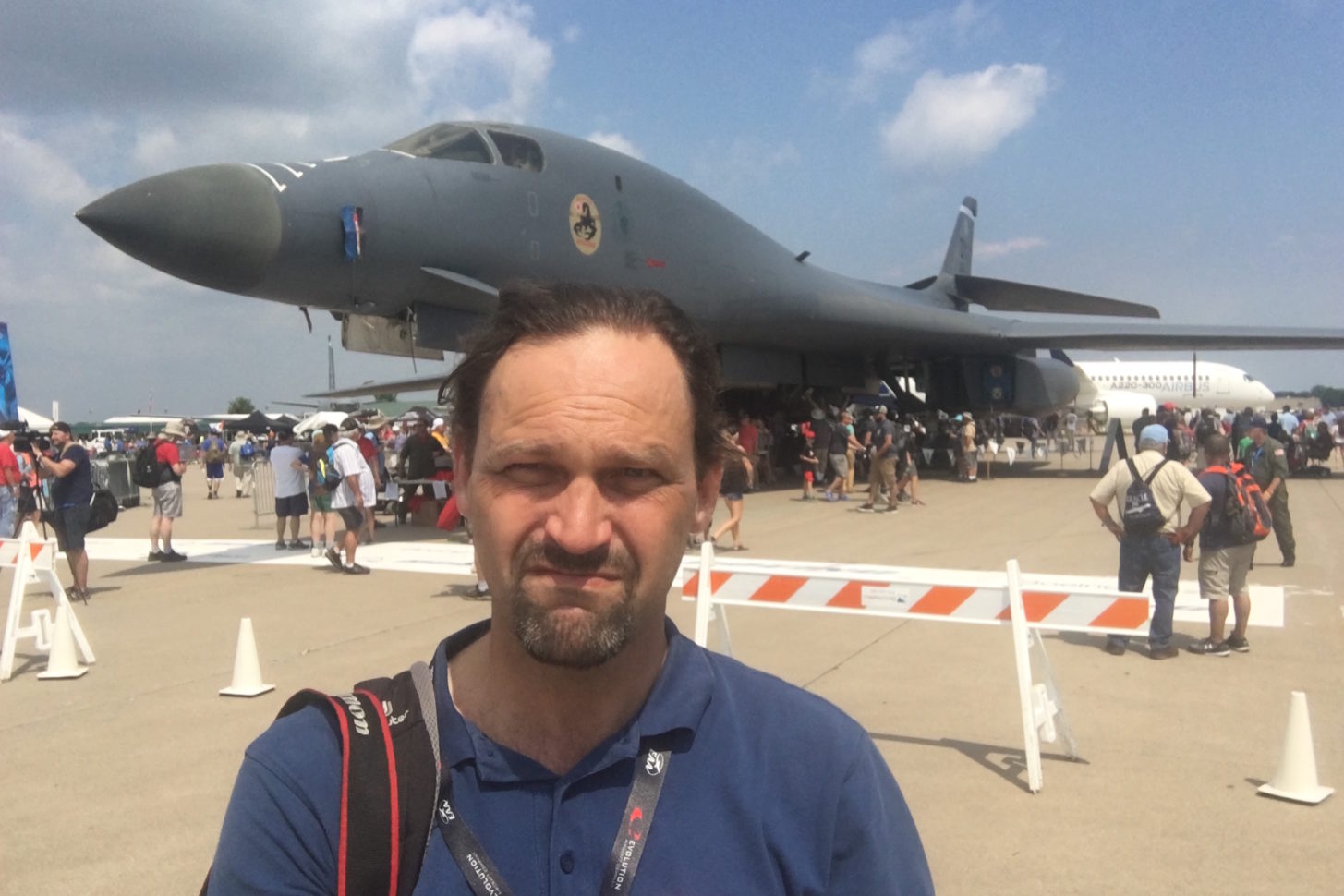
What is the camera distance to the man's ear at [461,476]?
1580 millimetres

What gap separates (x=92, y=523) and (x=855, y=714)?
734 cm

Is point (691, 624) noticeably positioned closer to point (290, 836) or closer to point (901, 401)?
point (290, 836)

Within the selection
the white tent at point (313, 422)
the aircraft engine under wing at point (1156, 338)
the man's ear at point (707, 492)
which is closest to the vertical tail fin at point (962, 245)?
the aircraft engine under wing at point (1156, 338)

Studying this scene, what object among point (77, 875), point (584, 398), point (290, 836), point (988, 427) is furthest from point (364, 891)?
point (988, 427)

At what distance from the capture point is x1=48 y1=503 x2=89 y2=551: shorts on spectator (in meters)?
8.80

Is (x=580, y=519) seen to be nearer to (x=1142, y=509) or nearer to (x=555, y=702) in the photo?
(x=555, y=702)

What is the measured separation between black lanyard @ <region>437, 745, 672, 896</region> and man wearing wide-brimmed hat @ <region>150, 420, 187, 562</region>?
35.7 ft

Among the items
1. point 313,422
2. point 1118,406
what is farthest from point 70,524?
point 1118,406

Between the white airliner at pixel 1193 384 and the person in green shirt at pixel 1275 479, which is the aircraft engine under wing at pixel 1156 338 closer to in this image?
the person in green shirt at pixel 1275 479

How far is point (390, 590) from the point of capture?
9.20 metres

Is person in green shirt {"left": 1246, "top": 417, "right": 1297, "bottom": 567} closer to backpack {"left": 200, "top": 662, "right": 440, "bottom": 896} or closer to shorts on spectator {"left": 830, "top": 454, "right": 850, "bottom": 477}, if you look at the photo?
shorts on spectator {"left": 830, "top": 454, "right": 850, "bottom": 477}

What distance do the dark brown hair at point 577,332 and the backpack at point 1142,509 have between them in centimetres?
587

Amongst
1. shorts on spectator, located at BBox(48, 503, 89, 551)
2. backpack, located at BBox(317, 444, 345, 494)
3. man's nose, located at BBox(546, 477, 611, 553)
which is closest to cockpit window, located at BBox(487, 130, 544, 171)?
backpack, located at BBox(317, 444, 345, 494)

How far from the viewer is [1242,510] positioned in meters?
6.62
